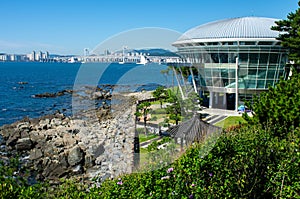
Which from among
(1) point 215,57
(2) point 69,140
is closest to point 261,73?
(1) point 215,57

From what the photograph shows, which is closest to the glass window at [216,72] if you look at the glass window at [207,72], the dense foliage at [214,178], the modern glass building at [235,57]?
the modern glass building at [235,57]

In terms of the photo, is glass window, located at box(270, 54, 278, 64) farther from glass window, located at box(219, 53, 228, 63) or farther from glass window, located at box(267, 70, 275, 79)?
glass window, located at box(219, 53, 228, 63)

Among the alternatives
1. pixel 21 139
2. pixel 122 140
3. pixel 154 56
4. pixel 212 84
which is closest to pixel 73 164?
pixel 122 140

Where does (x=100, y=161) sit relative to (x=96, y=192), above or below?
below

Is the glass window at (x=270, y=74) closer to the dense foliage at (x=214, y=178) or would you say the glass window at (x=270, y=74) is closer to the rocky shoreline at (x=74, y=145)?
the rocky shoreline at (x=74, y=145)

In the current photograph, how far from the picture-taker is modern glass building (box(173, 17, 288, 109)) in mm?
22891

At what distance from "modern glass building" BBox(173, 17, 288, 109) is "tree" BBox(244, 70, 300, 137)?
43.6 ft

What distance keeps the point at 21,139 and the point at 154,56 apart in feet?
56.9

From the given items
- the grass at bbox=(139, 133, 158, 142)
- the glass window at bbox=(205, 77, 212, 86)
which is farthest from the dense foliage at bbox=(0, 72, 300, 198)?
the glass window at bbox=(205, 77, 212, 86)

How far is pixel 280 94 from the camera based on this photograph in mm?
9555

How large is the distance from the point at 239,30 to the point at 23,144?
19.6m

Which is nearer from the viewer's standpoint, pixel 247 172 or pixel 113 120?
pixel 247 172

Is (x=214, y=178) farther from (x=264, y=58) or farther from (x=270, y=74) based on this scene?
(x=270, y=74)

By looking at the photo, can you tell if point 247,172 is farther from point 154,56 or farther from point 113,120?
point 113,120
